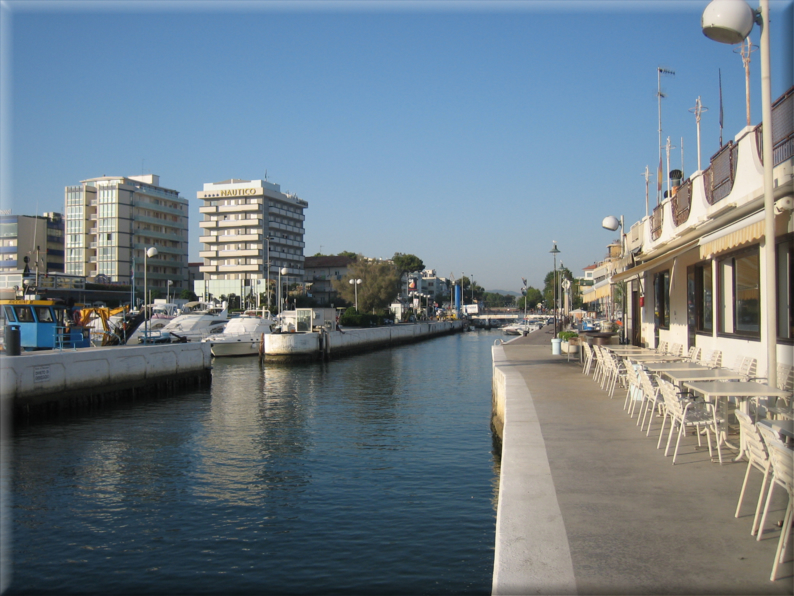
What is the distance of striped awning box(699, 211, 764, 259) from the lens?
8289mm

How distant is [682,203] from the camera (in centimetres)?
1647

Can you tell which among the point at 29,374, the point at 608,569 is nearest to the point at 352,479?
the point at 608,569

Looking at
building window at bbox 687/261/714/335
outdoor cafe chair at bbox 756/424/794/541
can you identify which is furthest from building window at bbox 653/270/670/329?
outdoor cafe chair at bbox 756/424/794/541

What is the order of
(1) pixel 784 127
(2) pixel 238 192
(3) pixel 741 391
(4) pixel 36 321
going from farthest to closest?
(2) pixel 238 192 < (4) pixel 36 321 < (1) pixel 784 127 < (3) pixel 741 391

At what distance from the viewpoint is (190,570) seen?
765 cm

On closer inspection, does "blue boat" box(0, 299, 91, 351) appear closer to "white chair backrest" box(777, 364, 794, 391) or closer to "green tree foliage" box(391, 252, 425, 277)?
"white chair backrest" box(777, 364, 794, 391)

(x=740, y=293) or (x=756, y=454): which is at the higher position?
(x=740, y=293)

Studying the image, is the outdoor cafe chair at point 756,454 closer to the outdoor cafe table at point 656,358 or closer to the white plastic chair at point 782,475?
the white plastic chair at point 782,475

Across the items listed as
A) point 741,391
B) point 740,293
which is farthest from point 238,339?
point 741,391

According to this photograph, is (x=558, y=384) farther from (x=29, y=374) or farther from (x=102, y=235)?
(x=102, y=235)

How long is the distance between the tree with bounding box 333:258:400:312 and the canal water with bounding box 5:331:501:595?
221ft

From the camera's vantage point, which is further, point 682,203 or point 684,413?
point 682,203

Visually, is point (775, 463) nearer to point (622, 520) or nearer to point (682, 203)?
point (622, 520)

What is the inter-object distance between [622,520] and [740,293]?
26.9 ft
